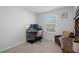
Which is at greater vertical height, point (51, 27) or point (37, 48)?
point (51, 27)

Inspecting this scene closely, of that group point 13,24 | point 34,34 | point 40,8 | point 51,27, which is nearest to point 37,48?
point 34,34

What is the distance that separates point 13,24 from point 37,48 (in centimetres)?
69

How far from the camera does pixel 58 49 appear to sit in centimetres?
178

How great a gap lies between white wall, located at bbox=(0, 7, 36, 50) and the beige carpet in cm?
11

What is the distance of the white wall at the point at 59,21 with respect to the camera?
5.80 feet

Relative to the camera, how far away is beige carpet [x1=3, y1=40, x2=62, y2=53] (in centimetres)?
178

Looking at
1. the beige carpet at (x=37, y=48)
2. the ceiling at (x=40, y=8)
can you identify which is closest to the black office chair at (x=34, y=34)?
the beige carpet at (x=37, y=48)

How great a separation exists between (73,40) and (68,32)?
0.18m

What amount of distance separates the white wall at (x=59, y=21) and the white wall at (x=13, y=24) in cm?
19

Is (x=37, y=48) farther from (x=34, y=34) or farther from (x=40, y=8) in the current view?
(x=40, y=8)

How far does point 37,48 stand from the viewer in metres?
1.81

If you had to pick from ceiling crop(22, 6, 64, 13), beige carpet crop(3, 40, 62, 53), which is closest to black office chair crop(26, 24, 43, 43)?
beige carpet crop(3, 40, 62, 53)

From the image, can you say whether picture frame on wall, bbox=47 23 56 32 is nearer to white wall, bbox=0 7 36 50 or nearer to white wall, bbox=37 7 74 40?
white wall, bbox=37 7 74 40
